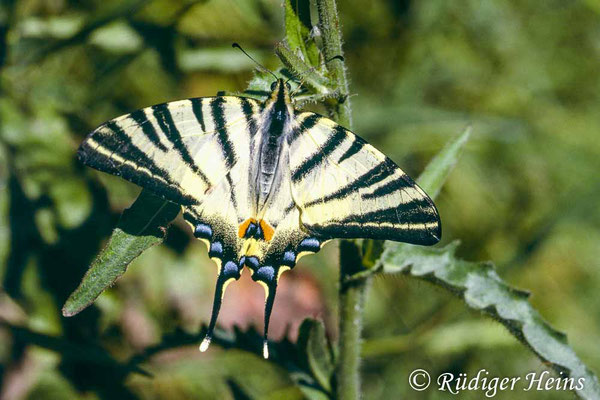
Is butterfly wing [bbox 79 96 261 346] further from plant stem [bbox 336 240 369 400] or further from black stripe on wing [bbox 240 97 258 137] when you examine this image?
plant stem [bbox 336 240 369 400]

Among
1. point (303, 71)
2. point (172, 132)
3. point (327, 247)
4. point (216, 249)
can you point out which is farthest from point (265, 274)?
point (327, 247)

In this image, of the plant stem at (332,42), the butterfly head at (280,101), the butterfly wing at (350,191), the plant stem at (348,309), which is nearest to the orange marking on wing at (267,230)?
the butterfly wing at (350,191)

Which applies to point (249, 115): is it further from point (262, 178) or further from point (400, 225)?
point (400, 225)

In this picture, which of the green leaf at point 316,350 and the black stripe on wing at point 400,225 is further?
the green leaf at point 316,350

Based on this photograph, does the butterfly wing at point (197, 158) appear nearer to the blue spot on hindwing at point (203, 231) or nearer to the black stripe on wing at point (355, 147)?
the blue spot on hindwing at point (203, 231)

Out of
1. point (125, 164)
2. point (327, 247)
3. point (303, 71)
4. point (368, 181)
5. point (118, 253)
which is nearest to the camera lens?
point (118, 253)

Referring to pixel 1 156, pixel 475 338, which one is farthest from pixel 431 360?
pixel 1 156

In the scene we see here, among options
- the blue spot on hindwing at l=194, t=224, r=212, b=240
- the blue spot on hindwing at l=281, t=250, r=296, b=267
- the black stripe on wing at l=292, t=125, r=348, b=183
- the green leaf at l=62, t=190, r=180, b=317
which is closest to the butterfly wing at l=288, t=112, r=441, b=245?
the black stripe on wing at l=292, t=125, r=348, b=183
